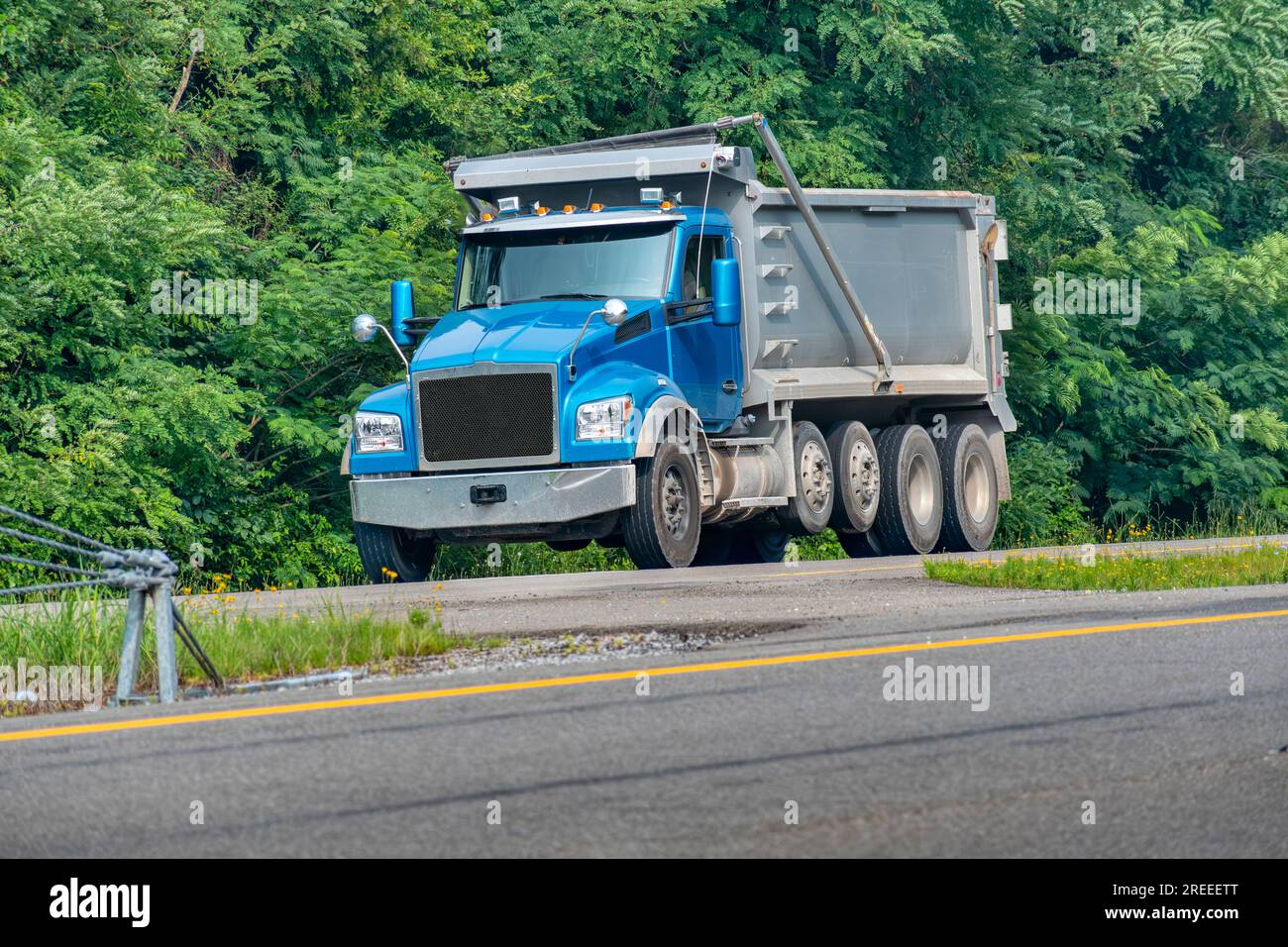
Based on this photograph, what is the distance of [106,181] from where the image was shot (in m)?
20.1

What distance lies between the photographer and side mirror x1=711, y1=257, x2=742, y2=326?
703 inches

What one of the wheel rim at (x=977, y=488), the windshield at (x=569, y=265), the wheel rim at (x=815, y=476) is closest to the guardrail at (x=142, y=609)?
the windshield at (x=569, y=265)

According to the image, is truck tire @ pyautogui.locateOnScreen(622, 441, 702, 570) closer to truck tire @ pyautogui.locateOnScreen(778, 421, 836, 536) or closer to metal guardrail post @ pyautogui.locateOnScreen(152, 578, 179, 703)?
truck tire @ pyautogui.locateOnScreen(778, 421, 836, 536)

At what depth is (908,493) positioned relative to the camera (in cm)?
2114

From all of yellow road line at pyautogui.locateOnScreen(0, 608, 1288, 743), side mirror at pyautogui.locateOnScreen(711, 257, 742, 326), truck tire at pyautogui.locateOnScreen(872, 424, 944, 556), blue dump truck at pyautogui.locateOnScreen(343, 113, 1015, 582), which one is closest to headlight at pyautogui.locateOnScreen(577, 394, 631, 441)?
blue dump truck at pyautogui.locateOnScreen(343, 113, 1015, 582)

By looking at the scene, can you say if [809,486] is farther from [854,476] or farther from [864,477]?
[864,477]

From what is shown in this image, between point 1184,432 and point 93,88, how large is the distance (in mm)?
16796

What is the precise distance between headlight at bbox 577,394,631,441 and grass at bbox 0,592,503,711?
16.0ft

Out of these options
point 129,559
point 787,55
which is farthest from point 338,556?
point 129,559

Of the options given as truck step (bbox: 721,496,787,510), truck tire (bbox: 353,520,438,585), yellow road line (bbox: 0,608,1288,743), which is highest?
truck step (bbox: 721,496,787,510)

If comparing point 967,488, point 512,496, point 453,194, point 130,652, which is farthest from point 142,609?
point 453,194

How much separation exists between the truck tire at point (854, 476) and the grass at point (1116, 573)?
13.2 ft

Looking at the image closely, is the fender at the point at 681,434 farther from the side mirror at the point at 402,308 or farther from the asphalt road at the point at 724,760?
the asphalt road at the point at 724,760

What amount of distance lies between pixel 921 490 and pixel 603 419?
6237mm
